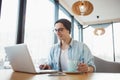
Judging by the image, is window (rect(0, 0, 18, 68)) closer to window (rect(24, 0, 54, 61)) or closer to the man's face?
window (rect(24, 0, 54, 61))

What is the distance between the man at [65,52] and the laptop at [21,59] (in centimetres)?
37

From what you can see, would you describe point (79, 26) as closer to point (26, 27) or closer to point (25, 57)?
point (26, 27)

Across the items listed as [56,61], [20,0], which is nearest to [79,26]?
[20,0]

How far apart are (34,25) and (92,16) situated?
3247 mm

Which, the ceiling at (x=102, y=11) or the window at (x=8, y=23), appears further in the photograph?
the ceiling at (x=102, y=11)

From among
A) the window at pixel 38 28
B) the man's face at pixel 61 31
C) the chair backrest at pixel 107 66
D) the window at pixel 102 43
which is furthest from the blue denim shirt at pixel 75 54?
the window at pixel 102 43

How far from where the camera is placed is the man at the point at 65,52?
179cm

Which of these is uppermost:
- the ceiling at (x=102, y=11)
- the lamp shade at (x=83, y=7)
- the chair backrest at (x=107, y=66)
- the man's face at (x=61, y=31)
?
the ceiling at (x=102, y=11)

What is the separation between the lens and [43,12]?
13.8 feet

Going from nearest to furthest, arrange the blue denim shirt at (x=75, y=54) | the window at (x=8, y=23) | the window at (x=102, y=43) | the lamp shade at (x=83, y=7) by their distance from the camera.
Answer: the blue denim shirt at (x=75, y=54), the window at (x=8, y=23), the lamp shade at (x=83, y=7), the window at (x=102, y=43)

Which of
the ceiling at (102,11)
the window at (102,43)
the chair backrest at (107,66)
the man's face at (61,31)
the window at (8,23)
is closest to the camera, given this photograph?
the man's face at (61,31)

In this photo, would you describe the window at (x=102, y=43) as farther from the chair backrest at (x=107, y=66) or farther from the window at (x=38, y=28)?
the chair backrest at (x=107, y=66)

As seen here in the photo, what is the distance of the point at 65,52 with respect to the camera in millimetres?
1910

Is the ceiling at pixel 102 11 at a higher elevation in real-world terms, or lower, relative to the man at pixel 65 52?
higher
